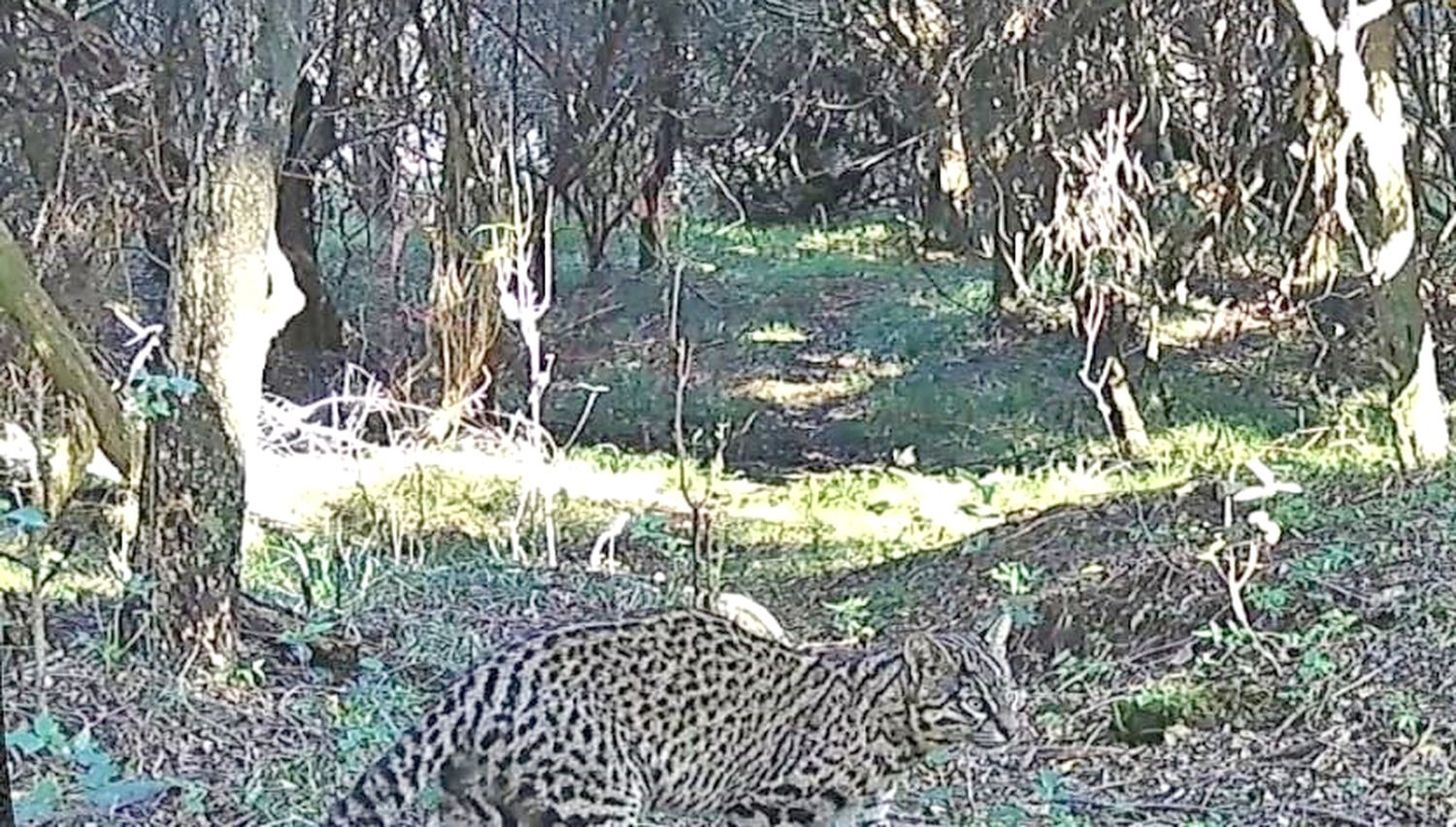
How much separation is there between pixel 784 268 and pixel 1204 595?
475 inches

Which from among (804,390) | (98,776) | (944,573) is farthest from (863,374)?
(98,776)

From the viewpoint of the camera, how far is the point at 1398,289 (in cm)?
971

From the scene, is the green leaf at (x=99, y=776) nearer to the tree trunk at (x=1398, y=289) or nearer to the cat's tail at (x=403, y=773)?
the cat's tail at (x=403, y=773)

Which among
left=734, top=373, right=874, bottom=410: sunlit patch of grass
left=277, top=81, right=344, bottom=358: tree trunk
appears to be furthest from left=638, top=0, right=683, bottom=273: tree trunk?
left=277, top=81, right=344, bottom=358: tree trunk

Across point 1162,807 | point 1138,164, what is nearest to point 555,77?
point 1138,164

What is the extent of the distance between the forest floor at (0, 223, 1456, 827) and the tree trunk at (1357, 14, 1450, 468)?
0.33 meters

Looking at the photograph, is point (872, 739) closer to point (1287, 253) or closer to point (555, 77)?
point (1287, 253)

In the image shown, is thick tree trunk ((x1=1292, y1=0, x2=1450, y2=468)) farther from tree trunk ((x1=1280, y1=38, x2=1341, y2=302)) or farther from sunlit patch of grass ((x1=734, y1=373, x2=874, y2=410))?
sunlit patch of grass ((x1=734, y1=373, x2=874, y2=410))

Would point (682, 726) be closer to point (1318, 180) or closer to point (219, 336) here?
point (219, 336)

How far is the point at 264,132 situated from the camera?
6.95 meters

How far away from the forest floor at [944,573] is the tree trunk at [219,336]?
0.26 meters

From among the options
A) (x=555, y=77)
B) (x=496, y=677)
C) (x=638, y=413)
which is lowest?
(x=638, y=413)

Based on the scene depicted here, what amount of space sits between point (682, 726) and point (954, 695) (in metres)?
0.69

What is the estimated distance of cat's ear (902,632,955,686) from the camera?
5477 millimetres
